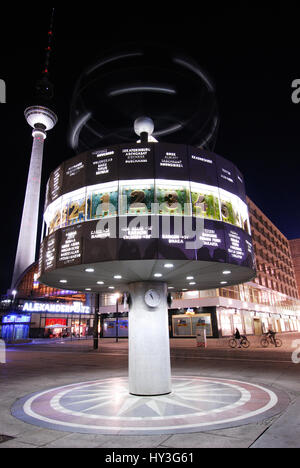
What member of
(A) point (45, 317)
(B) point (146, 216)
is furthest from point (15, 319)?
(B) point (146, 216)

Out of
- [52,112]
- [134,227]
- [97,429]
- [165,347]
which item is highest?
[52,112]

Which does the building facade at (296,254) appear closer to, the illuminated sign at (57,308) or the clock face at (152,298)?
the illuminated sign at (57,308)

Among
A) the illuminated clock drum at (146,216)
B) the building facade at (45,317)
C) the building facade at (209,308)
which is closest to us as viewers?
the illuminated clock drum at (146,216)

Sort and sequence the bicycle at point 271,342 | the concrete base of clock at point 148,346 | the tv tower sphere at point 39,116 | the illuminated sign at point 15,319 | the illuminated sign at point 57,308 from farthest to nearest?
the tv tower sphere at point 39,116
the illuminated sign at point 57,308
the illuminated sign at point 15,319
the bicycle at point 271,342
the concrete base of clock at point 148,346

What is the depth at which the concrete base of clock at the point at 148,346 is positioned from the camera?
35.8 ft

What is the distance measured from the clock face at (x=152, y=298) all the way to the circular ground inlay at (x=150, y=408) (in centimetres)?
327

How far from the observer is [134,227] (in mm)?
9617

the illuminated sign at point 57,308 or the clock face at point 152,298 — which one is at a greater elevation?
the illuminated sign at point 57,308

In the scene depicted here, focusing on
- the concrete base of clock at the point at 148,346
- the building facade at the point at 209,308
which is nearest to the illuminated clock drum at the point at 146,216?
the concrete base of clock at the point at 148,346
